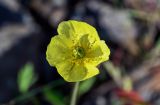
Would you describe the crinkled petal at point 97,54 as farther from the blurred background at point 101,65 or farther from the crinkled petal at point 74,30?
the blurred background at point 101,65

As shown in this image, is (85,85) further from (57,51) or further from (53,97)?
(57,51)

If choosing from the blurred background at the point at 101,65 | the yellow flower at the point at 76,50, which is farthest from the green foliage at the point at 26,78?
the yellow flower at the point at 76,50

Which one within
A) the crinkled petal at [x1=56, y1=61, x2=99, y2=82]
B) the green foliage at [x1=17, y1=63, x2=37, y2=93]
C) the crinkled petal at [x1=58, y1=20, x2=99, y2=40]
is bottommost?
the green foliage at [x1=17, y1=63, x2=37, y2=93]

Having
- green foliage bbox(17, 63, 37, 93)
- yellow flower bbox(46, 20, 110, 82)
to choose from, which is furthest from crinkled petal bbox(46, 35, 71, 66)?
green foliage bbox(17, 63, 37, 93)

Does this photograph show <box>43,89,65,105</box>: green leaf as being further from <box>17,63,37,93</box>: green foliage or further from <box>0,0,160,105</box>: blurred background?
<box>17,63,37,93</box>: green foliage

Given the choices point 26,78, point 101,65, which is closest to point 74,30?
point 26,78

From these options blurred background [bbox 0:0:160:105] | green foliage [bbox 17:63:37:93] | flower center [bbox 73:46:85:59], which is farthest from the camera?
blurred background [bbox 0:0:160:105]
